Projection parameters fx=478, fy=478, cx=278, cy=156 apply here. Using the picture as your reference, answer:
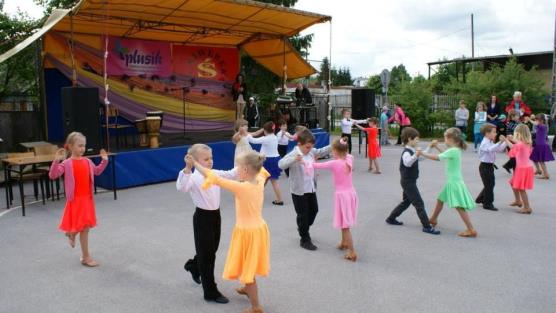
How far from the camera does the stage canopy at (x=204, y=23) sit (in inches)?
422

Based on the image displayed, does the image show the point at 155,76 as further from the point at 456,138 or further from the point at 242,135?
the point at 456,138

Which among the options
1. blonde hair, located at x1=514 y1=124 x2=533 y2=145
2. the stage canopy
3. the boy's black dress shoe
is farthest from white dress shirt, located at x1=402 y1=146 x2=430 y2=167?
the stage canopy

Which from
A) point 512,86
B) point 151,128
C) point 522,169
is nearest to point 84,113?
point 151,128

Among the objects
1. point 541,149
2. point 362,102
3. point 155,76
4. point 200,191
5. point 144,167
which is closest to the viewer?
point 200,191

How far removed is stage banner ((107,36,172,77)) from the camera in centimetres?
1433

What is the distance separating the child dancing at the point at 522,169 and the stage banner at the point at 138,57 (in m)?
11.2

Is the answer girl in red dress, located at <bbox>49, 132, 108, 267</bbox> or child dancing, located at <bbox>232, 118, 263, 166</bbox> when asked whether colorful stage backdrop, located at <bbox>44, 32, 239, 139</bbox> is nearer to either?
child dancing, located at <bbox>232, 118, 263, 166</bbox>

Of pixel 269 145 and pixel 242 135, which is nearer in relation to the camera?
pixel 242 135

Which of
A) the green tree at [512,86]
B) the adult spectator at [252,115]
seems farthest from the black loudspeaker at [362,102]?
the green tree at [512,86]

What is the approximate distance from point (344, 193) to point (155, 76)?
11.6 meters

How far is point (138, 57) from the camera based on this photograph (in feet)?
49.0

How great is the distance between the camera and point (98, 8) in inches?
399

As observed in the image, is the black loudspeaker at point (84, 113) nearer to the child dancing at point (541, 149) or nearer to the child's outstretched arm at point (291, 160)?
the child's outstretched arm at point (291, 160)

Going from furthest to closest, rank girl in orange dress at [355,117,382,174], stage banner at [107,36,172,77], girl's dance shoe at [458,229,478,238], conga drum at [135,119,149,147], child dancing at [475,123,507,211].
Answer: stage banner at [107,36,172,77] → conga drum at [135,119,149,147] → girl in orange dress at [355,117,382,174] → child dancing at [475,123,507,211] → girl's dance shoe at [458,229,478,238]
